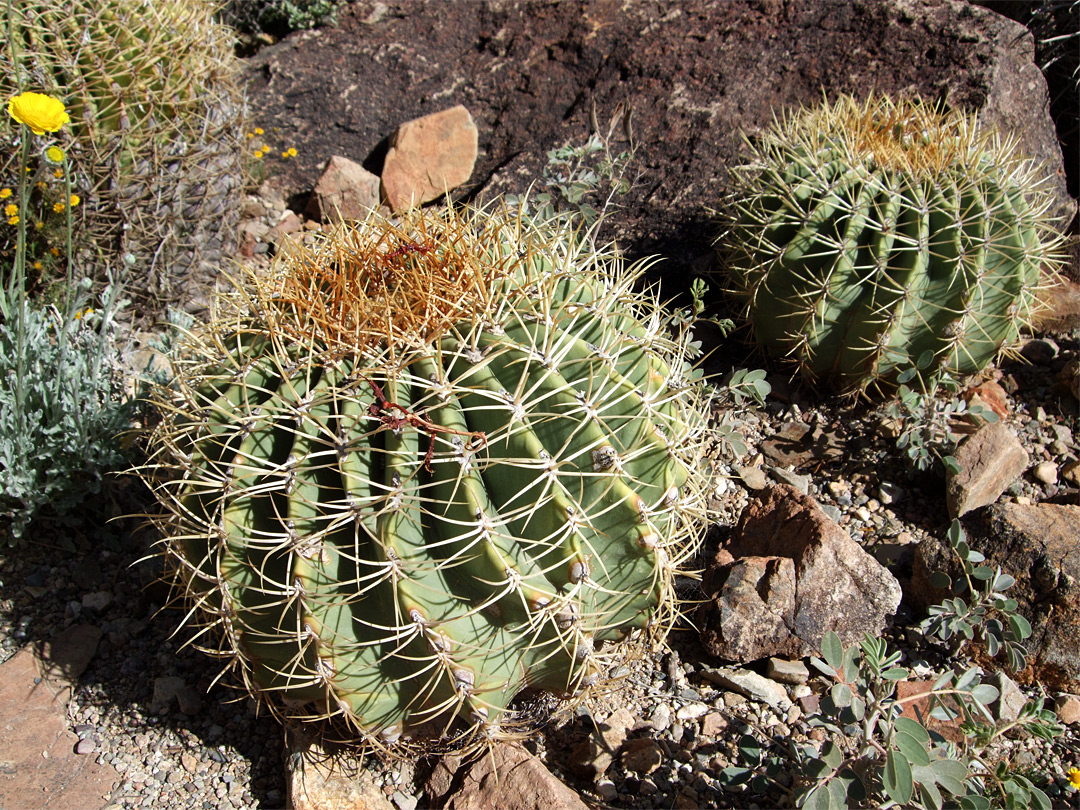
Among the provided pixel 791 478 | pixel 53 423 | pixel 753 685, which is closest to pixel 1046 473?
pixel 791 478

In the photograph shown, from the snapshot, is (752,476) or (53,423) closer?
(53,423)

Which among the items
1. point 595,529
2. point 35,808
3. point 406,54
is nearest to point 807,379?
point 595,529

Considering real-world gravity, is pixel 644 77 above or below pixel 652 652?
above

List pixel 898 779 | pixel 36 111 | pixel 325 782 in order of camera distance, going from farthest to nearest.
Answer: pixel 325 782 < pixel 36 111 < pixel 898 779

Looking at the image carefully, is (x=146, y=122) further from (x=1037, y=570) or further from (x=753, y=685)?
(x=1037, y=570)

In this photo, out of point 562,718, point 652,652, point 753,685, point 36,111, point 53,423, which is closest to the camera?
point 36,111

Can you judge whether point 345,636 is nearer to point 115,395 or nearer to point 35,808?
point 35,808

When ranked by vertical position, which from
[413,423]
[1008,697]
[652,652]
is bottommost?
[652,652]
